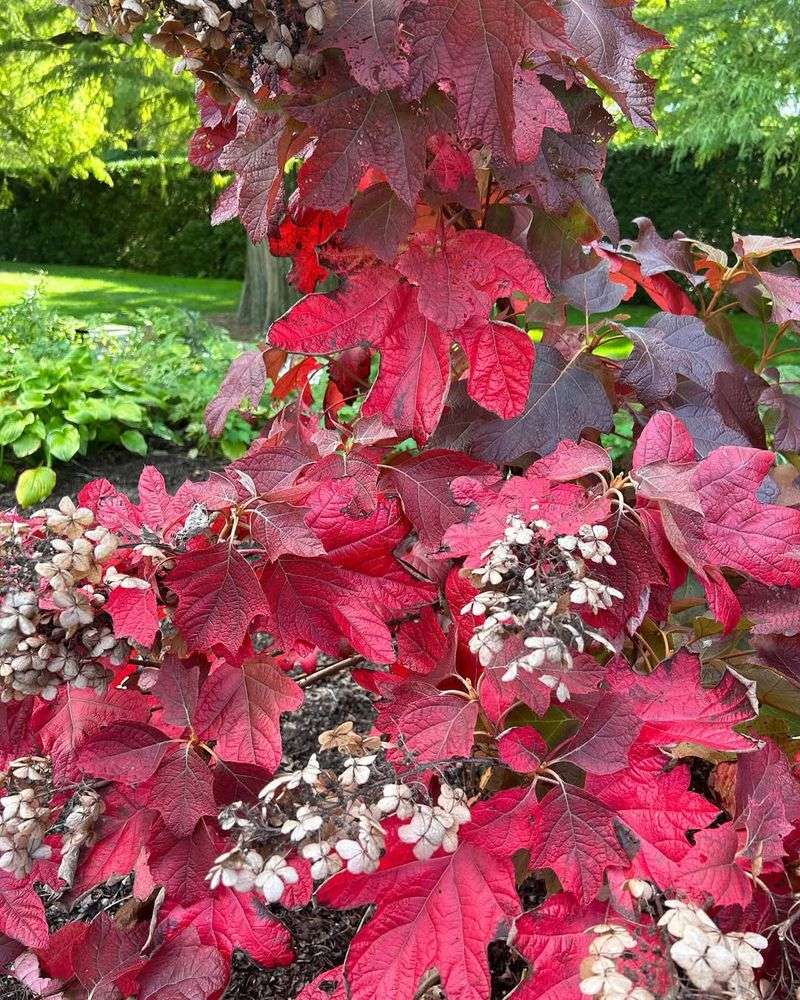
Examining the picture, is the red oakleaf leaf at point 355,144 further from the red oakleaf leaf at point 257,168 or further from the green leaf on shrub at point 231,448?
the green leaf on shrub at point 231,448

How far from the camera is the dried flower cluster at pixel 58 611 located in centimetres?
78

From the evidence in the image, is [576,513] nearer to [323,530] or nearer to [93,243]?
[323,530]

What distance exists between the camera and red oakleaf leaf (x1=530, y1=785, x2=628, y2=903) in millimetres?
755

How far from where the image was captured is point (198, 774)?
924 mm

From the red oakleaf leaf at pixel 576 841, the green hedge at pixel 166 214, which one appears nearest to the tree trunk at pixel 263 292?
the green hedge at pixel 166 214

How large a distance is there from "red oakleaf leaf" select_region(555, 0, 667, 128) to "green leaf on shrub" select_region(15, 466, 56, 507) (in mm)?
3139

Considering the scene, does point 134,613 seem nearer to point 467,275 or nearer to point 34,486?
point 467,275

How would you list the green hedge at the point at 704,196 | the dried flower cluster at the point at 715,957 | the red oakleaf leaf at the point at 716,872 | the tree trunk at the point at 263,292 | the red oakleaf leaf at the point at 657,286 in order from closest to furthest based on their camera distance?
the dried flower cluster at the point at 715,957, the red oakleaf leaf at the point at 716,872, the red oakleaf leaf at the point at 657,286, the tree trunk at the point at 263,292, the green hedge at the point at 704,196

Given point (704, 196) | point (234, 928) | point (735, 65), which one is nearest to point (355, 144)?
point (234, 928)

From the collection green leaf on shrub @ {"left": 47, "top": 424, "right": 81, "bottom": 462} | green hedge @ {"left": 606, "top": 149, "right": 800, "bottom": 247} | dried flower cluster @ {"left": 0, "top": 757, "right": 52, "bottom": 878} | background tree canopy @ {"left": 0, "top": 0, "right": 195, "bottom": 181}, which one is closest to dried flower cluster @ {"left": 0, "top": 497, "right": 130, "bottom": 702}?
dried flower cluster @ {"left": 0, "top": 757, "right": 52, "bottom": 878}

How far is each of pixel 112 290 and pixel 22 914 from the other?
1244cm

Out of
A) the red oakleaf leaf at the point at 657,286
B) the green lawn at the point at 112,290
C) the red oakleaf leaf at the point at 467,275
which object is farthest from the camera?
the green lawn at the point at 112,290

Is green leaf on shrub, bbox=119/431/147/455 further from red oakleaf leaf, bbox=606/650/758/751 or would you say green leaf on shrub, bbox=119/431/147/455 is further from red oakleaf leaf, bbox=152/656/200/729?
red oakleaf leaf, bbox=606/650/758/751

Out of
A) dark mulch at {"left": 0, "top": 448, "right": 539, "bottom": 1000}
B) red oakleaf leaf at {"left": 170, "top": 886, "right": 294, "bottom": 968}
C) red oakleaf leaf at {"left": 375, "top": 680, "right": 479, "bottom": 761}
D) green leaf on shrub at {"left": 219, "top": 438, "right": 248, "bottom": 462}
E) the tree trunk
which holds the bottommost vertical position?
the tree trunk
